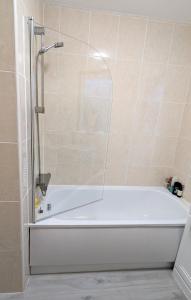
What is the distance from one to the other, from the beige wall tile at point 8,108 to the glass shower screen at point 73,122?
569 millimetres

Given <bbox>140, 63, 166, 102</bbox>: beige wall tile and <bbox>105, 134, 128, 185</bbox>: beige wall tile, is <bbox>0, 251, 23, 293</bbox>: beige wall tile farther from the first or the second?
<bbox>140, 63, 166, 102</bbox>: beige wall tile

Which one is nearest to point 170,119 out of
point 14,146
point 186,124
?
point 186,124

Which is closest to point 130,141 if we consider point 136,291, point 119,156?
point 119,156

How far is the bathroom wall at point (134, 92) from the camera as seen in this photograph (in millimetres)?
1739

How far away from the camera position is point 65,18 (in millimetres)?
1691

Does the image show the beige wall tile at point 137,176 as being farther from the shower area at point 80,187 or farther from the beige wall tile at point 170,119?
the beige wall tile at point 170,119

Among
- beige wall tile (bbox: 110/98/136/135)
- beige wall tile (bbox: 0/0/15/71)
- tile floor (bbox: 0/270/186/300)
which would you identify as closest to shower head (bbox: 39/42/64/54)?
beige wall tile (bbox: 0/0/15/71)

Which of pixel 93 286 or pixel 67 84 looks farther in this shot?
pixel 67 84

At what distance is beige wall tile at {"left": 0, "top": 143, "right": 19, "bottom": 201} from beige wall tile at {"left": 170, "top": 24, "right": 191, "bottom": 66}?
1.77 meters

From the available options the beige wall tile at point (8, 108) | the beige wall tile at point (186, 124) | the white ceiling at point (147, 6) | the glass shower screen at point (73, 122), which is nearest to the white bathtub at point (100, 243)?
the glass shower screen at point (73, 122)

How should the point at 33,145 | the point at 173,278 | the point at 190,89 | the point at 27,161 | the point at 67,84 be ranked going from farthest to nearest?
the point at 190,89
the point at 67,84
the point at 173,278
the point at 33,145
the point at 27,161

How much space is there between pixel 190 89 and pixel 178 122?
363 mm

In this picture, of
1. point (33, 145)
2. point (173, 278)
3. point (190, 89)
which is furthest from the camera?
point (190, 89)

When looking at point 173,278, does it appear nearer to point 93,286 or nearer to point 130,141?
point 93,286
